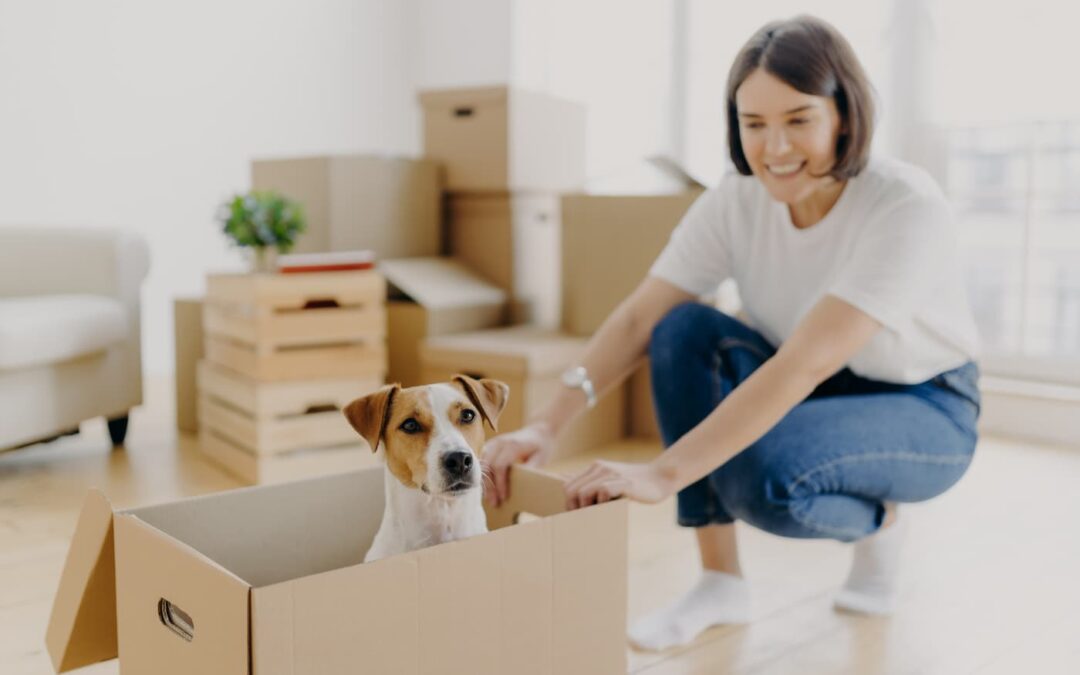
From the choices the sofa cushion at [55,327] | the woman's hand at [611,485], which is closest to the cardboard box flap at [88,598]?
the woman's hand at [611,485]

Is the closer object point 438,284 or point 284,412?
point 284,412

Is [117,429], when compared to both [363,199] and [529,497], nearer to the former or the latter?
[363,199]

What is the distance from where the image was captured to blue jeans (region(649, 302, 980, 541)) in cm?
142

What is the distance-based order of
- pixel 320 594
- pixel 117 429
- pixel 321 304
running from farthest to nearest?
pixel 117 429, pixel 321 304, pixel 320 594

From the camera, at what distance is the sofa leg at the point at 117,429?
9.29 ft

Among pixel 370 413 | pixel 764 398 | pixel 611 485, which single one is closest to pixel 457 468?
pixel 370 413

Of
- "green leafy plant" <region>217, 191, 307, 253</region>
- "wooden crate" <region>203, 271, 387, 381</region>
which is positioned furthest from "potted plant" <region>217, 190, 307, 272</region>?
"wooden crate" <region>203, 271, 387, 381</region>

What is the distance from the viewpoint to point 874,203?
1451 mm

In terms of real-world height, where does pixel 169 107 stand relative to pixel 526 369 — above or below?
above

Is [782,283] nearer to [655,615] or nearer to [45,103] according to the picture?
[655,615]

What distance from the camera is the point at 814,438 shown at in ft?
4.70

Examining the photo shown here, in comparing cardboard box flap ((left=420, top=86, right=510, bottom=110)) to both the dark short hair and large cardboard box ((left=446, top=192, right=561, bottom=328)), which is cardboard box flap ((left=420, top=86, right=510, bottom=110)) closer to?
large cardboard box ((left=446, top=192, right=561, bottom=328))

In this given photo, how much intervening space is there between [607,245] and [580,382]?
4.89ft

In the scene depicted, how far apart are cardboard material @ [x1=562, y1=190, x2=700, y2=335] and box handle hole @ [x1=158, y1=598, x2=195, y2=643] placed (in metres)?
2.02
